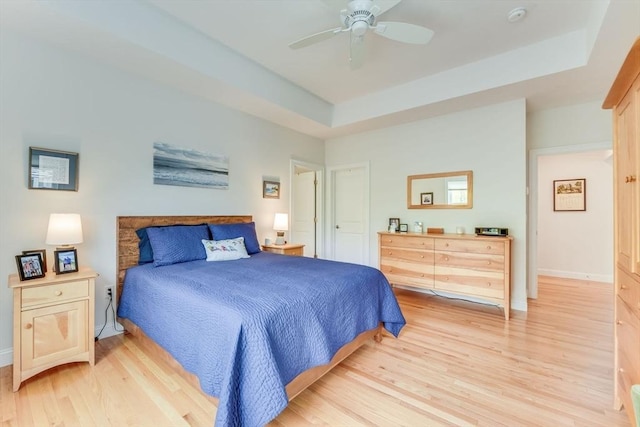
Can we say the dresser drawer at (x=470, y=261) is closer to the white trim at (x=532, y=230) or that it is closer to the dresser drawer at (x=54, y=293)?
the white trim at (x=532, y=230)

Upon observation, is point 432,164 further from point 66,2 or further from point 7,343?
point 7,343

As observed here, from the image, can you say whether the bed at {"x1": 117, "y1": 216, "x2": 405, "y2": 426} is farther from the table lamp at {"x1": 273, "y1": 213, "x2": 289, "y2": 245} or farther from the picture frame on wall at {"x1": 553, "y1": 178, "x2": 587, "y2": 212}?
the picture frame on wall at {"x1": 553, "y1": 178, "x2": 587, "y2": 212}

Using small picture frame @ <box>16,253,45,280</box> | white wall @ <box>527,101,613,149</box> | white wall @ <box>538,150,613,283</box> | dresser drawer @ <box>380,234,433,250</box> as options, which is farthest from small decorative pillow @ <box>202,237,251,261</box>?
white wall @ <box>538,150,613,283</box>

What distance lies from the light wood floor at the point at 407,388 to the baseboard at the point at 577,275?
2.46 metres

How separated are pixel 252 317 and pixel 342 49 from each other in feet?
8.79

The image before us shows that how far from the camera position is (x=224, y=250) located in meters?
2.84

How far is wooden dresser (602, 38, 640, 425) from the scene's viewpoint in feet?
4.09

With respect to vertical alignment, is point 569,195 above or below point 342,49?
below

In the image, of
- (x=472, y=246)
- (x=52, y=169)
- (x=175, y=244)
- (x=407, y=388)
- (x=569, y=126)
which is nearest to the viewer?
(x=407, y=388)

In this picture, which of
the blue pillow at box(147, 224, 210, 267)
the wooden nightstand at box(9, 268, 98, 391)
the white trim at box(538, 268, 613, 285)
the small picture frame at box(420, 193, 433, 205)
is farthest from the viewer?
the white trim at box(538, 268, 613, 285)

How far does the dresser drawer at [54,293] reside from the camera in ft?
6.05

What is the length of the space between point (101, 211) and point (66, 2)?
1.58m

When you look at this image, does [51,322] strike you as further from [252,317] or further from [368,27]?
[368,27]

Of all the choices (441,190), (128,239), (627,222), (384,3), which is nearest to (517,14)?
(384,3)
